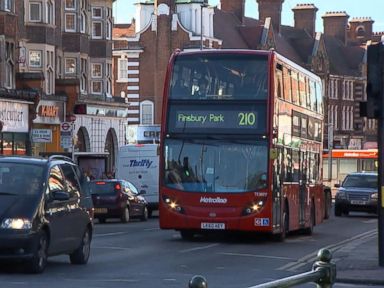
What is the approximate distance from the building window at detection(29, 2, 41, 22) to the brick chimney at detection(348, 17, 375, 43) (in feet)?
240

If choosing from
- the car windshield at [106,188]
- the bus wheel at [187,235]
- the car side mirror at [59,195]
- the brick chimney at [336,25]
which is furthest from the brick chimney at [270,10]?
the car side mirror at [59,195]

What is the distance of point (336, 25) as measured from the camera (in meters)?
121

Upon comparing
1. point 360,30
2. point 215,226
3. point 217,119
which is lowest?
point 215,226

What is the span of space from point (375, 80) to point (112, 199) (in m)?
20.4

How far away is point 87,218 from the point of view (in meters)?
20.1

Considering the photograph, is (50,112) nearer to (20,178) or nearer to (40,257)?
(20,178)

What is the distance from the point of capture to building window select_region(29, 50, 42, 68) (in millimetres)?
55000

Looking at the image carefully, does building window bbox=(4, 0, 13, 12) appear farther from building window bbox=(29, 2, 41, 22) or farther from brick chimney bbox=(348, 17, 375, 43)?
brick chimney bbox=(348, 17, 375, 43)

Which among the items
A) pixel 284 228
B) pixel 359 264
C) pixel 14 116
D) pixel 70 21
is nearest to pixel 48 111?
pixel 14 116

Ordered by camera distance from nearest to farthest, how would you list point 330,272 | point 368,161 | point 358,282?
point 330,272 < point 358,282 < point 368,161

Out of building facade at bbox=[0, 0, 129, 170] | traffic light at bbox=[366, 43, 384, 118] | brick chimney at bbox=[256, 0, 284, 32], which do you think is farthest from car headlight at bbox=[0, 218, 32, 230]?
brick chimney at bbox=[256, 0, 284, 32]

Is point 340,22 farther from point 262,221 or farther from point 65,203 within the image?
point 65,203

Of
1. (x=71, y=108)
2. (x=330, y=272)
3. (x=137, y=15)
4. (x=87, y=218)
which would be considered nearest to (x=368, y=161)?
(x=71, y=108)

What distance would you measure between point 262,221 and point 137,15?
218ft
